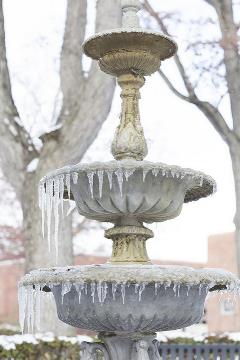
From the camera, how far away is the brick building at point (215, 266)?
34250 mm

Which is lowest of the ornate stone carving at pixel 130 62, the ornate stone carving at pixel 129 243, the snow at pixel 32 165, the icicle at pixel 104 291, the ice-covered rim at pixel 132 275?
the icicle at pixel 104 291

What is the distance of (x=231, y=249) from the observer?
1359 inches

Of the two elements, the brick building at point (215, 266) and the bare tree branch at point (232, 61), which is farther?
the brick building at point (215, 266)

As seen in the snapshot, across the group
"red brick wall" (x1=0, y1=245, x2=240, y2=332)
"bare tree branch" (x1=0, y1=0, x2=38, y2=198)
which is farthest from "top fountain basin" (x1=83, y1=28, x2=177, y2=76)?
"red brick wall" (x1=0, y1=245, x2=240, y2=332)

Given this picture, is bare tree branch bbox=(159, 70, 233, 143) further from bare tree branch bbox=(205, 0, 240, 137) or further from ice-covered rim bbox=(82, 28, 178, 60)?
ice-covered rim bbox=(82, 28, 178, 60)

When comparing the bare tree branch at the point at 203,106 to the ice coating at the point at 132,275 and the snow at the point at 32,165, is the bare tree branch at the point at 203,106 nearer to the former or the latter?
the snow at the point at 32,165

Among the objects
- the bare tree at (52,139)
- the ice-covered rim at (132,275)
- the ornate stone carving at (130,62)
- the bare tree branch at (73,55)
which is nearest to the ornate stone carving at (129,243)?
the ice-covered rim at (132,275)

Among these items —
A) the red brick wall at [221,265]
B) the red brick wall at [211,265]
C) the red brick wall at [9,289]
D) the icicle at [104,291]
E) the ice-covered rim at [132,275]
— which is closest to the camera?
the ice-covered rim at [132,275]

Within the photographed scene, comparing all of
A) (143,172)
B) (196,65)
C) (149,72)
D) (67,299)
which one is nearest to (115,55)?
(149,72)

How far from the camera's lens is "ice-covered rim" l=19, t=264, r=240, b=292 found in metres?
4.87

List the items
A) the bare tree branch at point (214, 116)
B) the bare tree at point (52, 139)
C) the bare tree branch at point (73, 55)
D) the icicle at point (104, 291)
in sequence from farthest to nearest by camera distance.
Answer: the bare tree branch at point (214, 116), the bare tree branch at point (73, 55), the bare tree at point (52, 139), the icicle at point (104, 291)

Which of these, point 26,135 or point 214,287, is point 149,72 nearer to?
point 214,287

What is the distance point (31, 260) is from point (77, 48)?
166 inches

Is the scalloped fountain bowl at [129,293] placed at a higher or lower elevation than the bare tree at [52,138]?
lower
